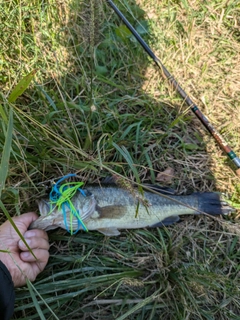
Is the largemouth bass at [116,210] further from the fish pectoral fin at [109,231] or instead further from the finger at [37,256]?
the finger at [37,256]

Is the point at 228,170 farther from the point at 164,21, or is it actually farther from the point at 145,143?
the point at 164,21

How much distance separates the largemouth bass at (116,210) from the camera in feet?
7.93

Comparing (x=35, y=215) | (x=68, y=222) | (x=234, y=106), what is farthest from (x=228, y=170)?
(x=35, y=215)

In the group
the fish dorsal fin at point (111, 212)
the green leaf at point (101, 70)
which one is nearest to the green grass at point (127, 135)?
the green leaf at point (101, 70)

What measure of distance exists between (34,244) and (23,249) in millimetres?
108

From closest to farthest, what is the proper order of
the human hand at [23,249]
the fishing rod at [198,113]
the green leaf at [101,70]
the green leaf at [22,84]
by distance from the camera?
1. the green leaf at [22,84]
2. the human hand at [23,249]
3. the fishing rod at [198,113]
4. the green leaf at [101,70]

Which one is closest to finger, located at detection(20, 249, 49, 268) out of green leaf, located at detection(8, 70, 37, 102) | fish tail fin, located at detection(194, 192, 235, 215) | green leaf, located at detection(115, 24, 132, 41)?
green leaf, located at detection(8, 70, 37, 102)

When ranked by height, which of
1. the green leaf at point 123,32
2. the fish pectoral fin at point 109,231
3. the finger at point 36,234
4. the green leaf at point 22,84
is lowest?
the fish pectoral fin at point 109,231

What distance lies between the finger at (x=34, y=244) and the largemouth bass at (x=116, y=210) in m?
0.09

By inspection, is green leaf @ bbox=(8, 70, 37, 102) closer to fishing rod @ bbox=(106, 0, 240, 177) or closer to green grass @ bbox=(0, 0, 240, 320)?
green grass @ bbox=(0, 0, 240, 320)

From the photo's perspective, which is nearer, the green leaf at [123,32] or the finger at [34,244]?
the finger at [34,244]

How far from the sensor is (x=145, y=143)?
2.84m

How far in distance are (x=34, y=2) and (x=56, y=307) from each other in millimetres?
2507

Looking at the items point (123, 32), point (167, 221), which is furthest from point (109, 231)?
point (123, 32)
